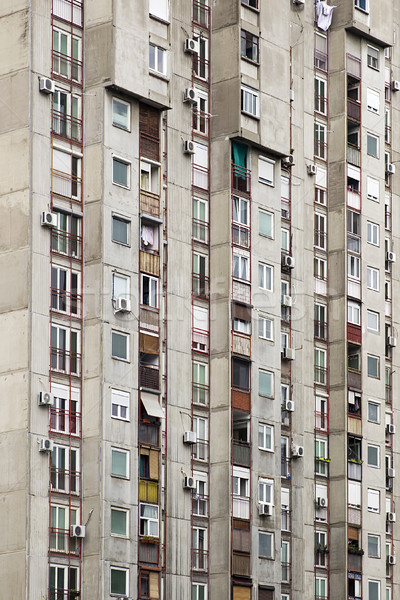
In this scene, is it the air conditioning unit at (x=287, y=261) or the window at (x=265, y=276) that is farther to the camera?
the air conditioning unit at (x=287, y=261)

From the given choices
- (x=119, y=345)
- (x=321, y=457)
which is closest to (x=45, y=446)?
(x=119, y=345)

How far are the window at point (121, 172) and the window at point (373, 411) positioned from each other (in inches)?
744

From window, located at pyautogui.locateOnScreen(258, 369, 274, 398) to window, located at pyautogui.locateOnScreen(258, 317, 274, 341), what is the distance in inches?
63.0

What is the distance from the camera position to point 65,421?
63.1 m

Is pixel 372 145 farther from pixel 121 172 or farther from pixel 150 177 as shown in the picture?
pixel 121 172

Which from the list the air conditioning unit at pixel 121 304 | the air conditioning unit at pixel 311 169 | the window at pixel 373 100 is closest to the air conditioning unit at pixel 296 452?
the air conditioning unit at pixel 121 304

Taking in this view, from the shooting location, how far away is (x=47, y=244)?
208 feet

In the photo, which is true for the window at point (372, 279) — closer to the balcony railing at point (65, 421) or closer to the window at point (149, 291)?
the window at point (149, 291)

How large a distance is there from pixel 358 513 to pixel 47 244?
72.3 feet

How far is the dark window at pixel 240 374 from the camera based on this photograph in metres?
69.8

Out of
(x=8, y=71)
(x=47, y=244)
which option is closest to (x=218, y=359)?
(x=47, y=244)

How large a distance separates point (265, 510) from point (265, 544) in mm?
1444

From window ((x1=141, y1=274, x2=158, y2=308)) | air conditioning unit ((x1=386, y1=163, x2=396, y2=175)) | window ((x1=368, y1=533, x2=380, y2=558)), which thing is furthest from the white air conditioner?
window ((x1=141, y1=274, x2=158, y2=308))

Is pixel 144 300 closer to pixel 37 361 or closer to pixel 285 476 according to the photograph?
pixel 37 361
